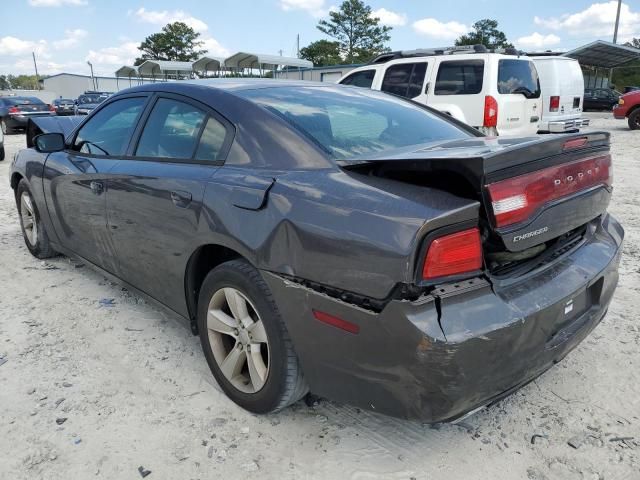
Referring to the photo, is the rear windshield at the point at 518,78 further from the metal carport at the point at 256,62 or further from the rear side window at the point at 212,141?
the metal carport at the point at 256,62

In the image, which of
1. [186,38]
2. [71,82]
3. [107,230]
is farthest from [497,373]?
[186,38]

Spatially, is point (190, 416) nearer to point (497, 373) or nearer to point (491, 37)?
point (497, 373)

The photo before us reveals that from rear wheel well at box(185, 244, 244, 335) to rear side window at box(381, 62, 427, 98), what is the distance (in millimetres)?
6555

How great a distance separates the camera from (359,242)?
1764 mm

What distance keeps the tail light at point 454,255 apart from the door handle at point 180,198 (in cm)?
130

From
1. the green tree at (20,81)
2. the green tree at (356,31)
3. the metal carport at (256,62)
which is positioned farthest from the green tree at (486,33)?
the green tree at (20,81)

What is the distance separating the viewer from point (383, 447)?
85.7 inches

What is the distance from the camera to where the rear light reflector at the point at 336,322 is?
70.9 inches

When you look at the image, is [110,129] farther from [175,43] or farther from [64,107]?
[175,43]

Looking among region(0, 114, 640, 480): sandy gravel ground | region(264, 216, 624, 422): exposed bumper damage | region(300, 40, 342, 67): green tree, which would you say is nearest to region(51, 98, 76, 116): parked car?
region(0, 114, 640, 480): sandy gravel ground

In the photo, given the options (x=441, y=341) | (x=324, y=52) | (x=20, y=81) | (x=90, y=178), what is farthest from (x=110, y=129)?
(x=20, y=81)

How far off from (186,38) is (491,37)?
41.1 m

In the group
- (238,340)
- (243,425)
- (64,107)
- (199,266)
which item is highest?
(64,107)

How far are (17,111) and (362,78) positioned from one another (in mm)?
16920
